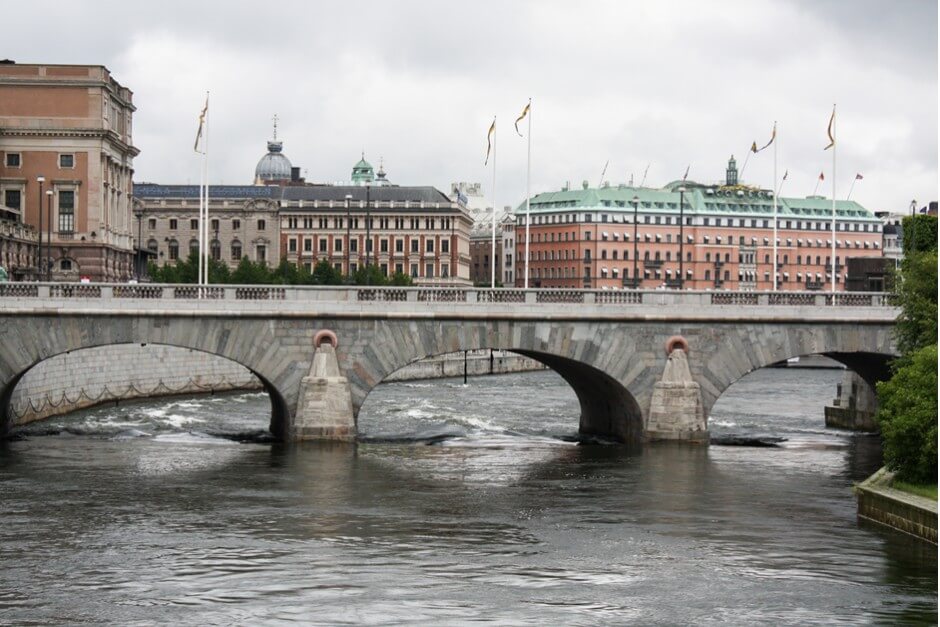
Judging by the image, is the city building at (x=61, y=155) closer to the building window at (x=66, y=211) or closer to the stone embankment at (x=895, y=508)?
the building window at (x=66, y=211)

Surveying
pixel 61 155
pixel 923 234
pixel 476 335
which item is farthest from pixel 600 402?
pixel 61 155

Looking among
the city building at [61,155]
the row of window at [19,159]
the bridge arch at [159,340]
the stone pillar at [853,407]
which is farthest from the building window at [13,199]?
the stone pillar at [853,407]

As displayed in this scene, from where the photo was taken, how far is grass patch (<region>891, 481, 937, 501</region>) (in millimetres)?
45156

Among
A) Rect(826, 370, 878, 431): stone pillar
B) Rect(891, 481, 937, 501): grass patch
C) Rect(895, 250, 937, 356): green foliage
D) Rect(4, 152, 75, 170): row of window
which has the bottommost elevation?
Rect(891, 481, 937, 501): grass patch

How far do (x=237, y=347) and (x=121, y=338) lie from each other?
4340 millimetres

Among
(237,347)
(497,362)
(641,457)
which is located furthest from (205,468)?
(497,362)

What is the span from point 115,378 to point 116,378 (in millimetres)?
128

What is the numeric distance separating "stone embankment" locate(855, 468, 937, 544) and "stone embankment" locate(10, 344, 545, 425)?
39797mm

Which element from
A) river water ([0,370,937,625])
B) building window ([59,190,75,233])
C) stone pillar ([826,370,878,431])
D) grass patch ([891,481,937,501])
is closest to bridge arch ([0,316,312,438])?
river water ([0,370,937,625])

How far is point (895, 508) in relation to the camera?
149 feet

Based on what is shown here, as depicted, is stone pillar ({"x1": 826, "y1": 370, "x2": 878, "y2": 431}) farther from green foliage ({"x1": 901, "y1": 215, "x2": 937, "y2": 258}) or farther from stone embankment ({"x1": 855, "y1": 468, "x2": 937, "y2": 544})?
stone embankment ({"x1": 855, "y1": 468, "x2": 937, "y2": 544})

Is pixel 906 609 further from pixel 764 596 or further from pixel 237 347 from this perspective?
pixel 237 347

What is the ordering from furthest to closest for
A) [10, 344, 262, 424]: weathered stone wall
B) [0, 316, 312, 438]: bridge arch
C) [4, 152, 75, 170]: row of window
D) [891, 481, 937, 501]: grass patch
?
Result: [4, 152, 75, 170]: row of window < [10, 344, 262, 424]: weathered stone wall < [0, 316, 312, 438]: bridge arch < [891, 481, 937, 501]: grass patch

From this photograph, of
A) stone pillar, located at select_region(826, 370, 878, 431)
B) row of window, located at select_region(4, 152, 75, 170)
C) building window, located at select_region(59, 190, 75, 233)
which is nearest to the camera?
stone pillar, located at select_region(826, 370, 878, 431)
